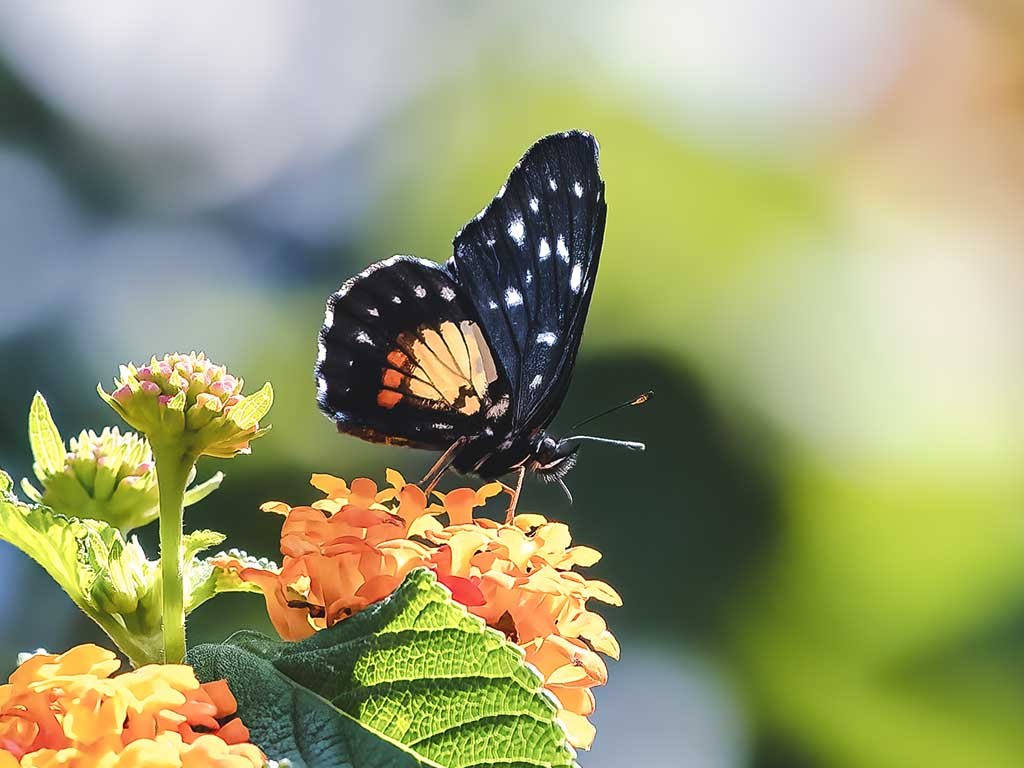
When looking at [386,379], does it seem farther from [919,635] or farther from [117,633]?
[919,635]

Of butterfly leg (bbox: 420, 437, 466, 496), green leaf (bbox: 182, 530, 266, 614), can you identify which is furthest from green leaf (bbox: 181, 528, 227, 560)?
butterfly leg (bbox: 420, 437, 466, 496)

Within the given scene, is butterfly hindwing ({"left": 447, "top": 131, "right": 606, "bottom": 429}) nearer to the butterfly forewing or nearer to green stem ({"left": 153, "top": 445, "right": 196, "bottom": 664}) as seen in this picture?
the butterfly forewing

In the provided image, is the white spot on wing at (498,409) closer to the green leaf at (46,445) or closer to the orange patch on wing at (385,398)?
the orange patch on wing at (385,398)

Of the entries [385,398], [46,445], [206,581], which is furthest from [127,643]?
[385,398]

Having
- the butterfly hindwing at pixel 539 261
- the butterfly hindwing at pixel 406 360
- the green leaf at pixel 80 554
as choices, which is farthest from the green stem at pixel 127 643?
the butterfly hindwing at pixel 539 261

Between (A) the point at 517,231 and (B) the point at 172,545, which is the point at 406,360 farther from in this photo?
(B) the point at 172,545

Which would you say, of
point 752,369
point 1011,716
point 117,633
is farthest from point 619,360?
point 117,633

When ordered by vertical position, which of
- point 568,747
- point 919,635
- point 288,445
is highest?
point 568,747

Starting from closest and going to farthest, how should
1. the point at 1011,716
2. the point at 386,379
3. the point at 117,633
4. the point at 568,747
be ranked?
the point at 568,747, the point at 117,633, the point at 386,379, the point at 1011,716
